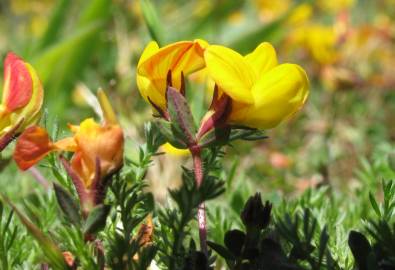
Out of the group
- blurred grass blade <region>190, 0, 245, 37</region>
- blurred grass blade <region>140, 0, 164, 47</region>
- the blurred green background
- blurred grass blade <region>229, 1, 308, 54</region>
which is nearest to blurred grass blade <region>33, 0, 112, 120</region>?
the blurred green background

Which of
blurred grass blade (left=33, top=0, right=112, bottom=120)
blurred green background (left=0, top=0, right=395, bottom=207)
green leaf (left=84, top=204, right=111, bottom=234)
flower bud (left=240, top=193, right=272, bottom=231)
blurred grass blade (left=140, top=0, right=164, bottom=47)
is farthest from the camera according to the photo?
blurred grass blade (left=33, top=0, right=112, bottom=120)

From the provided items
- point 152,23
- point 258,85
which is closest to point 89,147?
point 258,85

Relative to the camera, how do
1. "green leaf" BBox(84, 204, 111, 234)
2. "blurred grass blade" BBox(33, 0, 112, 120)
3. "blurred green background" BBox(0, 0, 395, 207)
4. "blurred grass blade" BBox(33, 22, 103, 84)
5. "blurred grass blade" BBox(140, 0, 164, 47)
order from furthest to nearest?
"blurred grass blade" BBox(33, 0, 112, 120), "blurred grass blade" BBox(33, 22, 103, 84), "blurred green background" BBox(0, 0, 395, 207), "blurred grass blade" BBox(140, 0, 164, 47), "green leaf" BBox(84, 204, 111, 234)

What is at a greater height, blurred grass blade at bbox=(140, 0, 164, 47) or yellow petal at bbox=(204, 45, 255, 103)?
yellow petal at bbox=(204, 45, 255, 103)

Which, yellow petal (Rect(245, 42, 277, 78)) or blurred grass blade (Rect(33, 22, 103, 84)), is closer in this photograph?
yellow petal (Rect(245, 42, 277, 78))

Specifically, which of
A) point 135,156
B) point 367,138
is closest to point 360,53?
point 367,138

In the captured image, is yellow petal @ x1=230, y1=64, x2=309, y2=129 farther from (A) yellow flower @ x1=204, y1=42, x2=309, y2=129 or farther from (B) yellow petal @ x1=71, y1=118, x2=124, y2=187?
(B) yellow petal @ x1=71, y1=118, x2=124, y2=187

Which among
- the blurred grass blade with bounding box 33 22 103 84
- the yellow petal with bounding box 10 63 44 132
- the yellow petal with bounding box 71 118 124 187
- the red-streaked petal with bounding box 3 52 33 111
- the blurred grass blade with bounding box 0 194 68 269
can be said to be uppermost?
the red-streaked petal with bounding box 3 52 33 111

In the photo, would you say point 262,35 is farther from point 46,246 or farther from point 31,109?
point 46,246
